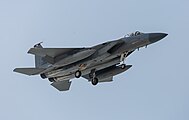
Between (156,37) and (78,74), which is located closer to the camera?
(156,37)

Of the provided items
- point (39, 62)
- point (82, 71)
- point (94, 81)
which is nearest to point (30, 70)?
point (39, 62)

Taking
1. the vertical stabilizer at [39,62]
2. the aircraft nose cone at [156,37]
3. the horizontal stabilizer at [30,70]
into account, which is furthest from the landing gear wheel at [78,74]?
the aircraft nose cone at [156,37]

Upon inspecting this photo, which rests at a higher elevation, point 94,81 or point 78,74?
point 78,74

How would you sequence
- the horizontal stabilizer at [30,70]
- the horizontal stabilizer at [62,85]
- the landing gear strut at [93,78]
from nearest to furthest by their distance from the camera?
the horizontal stabilizer at [30,70] → the landing gear strut at [93,78] → the horizontal stabilizer at [62,85]

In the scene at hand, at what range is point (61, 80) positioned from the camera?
55000mm

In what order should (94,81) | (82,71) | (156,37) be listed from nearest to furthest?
(156,37) < (82,71) < (94,81)

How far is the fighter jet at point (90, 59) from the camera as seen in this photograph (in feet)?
172

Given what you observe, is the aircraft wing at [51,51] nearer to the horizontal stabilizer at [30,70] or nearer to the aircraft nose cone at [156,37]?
the horizontal stabilizer at [30,70]

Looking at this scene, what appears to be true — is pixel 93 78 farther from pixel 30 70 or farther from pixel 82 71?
pixel 30 70

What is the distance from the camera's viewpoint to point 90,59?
2063 inches

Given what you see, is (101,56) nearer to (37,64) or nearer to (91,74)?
(91,74)

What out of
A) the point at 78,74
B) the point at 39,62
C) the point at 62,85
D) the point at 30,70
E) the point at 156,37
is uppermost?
the point at 156,37

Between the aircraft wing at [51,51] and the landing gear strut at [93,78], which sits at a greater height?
the aircraft wing at [51,51]

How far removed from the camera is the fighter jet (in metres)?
52.3
